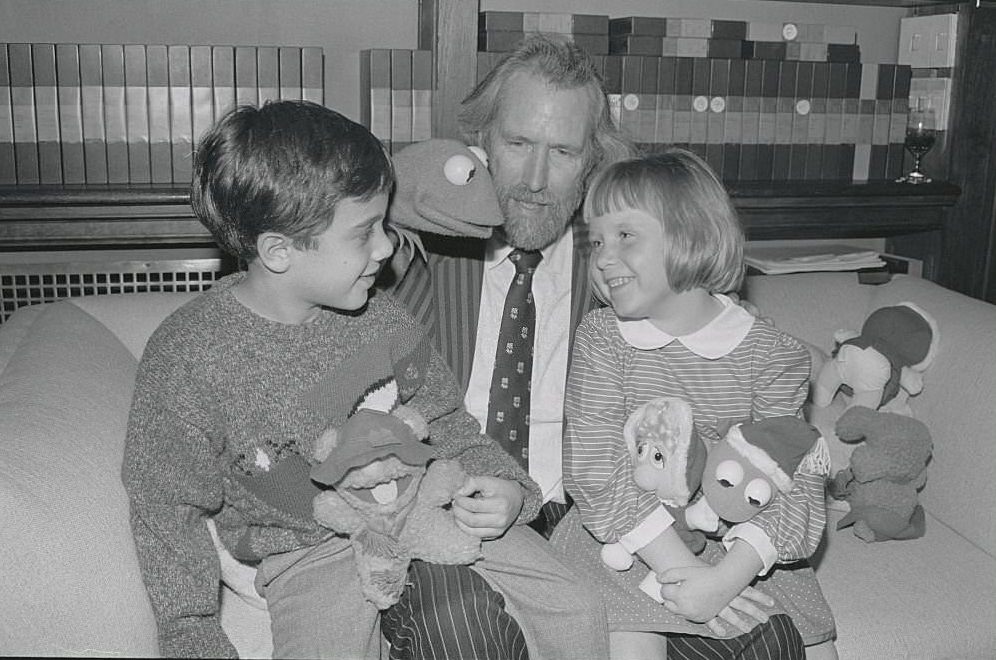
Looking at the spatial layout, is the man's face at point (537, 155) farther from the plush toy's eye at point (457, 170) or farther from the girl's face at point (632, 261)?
the girl's face at point (632, 261)

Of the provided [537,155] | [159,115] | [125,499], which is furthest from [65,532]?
[159,115]

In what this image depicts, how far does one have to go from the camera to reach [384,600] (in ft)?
4.18

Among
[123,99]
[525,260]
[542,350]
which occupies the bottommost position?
[542,350]

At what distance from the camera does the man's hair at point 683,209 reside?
4.72ft

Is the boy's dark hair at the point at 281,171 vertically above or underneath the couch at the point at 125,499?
above

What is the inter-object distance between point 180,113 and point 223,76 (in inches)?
4.7

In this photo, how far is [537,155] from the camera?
66.0 inches

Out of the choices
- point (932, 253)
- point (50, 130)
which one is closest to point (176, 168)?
point (50, 130)

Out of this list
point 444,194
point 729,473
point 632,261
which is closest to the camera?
point 729,473

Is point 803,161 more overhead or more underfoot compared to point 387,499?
more overhead

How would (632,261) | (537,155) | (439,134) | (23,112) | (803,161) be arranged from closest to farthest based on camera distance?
(632,261) < (537,155) < (23,112) < (439,134) < (803,161)

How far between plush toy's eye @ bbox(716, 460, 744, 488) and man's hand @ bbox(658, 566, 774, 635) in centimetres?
11

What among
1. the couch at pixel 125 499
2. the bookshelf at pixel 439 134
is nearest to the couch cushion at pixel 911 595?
the couch at pixel 125 499

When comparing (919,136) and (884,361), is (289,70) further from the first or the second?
(919,136)
